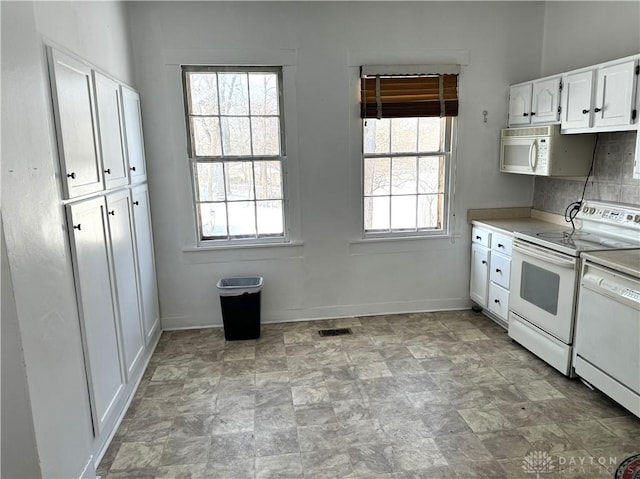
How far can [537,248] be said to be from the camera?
3146 millimetres

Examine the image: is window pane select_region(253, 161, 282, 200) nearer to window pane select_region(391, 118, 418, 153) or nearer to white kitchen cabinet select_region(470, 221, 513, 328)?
window pane select_region(391, 118, 418, 153)

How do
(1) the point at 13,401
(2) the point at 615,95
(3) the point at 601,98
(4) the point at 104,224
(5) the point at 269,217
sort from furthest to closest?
(5) the point at 269,217
(3) the point at 601,98
(2) the point at 615,95
(4) the point at 104,224
(1) the point at 13,401

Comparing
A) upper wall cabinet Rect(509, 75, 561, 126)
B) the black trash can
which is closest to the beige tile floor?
the black trash can

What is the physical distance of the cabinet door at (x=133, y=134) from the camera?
10.0ft

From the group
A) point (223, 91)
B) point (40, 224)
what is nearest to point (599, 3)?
point (223, 91)

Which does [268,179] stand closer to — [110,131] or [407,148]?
[407,148]

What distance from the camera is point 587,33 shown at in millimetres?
3459

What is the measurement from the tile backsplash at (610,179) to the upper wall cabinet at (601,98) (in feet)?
1.07

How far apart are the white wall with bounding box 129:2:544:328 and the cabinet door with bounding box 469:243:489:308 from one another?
10cm

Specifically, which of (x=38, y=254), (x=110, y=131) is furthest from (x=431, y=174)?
(x=38, y=254)

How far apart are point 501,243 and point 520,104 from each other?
123 centimetres

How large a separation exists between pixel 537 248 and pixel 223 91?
276 cm

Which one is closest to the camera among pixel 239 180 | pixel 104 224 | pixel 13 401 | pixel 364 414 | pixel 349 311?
pixel 13 401

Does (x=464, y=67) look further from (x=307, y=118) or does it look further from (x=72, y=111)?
(x=72, y=111)
